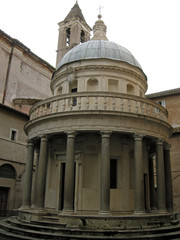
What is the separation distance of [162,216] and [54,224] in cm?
545

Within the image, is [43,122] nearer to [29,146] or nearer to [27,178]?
[29,146]

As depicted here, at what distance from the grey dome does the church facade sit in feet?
0.22

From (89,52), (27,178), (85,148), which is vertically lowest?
(27,178)

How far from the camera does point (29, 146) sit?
53.1 ft

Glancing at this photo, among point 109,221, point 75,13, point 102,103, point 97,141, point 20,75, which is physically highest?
point 75,13

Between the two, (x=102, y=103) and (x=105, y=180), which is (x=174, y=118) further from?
(x=105, y=180)

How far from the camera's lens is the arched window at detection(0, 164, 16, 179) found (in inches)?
885

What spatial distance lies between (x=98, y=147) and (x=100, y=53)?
254 inches

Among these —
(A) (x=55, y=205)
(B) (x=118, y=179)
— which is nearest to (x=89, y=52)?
(B) (x=118, y=179)

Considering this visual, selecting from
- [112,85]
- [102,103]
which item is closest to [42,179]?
[102,103]

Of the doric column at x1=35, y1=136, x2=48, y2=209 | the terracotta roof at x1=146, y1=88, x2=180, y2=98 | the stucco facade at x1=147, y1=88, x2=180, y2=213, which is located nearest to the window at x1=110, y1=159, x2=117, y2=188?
the doric column at x1=35, y1=136, x2=48, y2=209

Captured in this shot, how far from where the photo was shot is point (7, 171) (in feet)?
75.6

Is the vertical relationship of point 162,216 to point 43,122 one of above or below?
below

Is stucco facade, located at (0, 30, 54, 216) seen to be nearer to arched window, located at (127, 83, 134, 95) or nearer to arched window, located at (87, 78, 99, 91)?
arched window, located at (87, 78, 99, 91)
